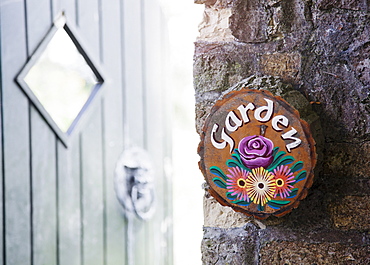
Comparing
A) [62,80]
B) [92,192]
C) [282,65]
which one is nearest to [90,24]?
[62,80]

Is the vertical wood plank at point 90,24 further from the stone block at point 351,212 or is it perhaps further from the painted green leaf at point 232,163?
the stone block at point 351,212

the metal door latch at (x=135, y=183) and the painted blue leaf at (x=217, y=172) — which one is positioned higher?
the painted blue leaf at (x=217, y=172)

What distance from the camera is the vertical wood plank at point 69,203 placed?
5.22ft

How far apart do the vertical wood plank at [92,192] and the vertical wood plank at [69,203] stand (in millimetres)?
34

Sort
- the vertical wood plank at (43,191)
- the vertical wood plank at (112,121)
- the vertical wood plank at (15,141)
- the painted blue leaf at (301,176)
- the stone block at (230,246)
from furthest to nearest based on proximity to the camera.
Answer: the vertical wood plank at (112,121) → the vertical wood plank at (43,191) → the vertical wood plank at (15,141) → the stone block at (230,246) → the painted blue leaf at (301,176)

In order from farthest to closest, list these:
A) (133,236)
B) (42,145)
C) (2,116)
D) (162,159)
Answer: (162,159)
(133,236)
(42,145)
(2,116)

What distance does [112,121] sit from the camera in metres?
1.84

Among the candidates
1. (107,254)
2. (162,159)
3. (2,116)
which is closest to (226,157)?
(2,116)

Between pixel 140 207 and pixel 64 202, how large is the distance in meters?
0.49

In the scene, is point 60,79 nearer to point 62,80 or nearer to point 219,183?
point 62,80

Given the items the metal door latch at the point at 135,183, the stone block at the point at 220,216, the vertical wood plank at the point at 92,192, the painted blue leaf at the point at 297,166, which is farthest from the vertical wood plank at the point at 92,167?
the painted blue leaf at the point at 297,166

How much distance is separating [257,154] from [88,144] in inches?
42.2

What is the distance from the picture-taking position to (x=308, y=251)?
0.81m

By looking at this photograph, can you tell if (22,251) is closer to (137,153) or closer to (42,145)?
(42,145)
